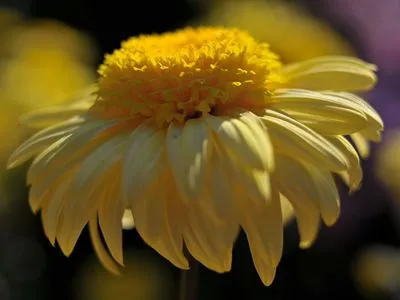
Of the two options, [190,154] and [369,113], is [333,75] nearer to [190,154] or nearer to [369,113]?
[369,113]

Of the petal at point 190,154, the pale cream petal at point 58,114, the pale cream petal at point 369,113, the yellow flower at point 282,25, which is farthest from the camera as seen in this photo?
the yellow flower at point 282,25

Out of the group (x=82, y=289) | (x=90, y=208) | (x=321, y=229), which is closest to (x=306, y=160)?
(x=90, y=208)

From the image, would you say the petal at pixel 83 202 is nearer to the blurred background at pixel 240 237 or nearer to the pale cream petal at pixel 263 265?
the pale cream petal at pixel 263 265

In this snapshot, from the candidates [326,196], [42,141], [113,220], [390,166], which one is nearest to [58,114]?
[42,141]

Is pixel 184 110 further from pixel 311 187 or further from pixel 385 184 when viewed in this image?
pixel 385 184

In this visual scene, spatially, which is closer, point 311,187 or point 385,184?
point 311,187

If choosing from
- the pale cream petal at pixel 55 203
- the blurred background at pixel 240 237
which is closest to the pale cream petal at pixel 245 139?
the pale cream petal at pixel 55 203

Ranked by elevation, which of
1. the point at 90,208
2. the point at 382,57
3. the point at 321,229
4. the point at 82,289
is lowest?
the point at 82,289

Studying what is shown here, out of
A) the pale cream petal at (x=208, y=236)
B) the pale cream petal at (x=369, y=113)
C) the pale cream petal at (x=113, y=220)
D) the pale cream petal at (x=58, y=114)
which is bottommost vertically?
the pale cream petal at (x=58, y=114)
